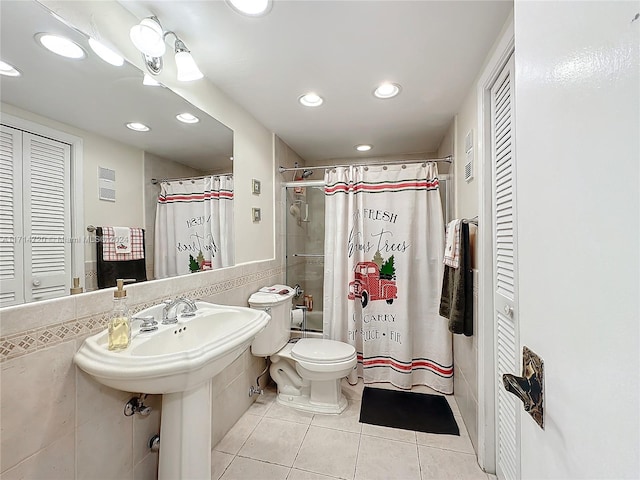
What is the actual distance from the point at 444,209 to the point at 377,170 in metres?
0.66

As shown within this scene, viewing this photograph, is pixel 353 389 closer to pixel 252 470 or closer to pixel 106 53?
pixel 252 470

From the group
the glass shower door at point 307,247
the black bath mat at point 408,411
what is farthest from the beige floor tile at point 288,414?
the glass shower door at point 307,247

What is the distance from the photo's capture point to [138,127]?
4.24ft

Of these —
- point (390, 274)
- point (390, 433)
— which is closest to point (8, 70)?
point (390, 274)

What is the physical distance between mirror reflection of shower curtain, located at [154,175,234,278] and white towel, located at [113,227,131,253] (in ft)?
0.47

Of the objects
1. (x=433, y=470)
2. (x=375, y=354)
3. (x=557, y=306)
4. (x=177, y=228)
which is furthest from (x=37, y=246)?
(x=375, y=354)

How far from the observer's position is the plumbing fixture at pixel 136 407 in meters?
1.14

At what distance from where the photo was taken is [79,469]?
983 millimetres

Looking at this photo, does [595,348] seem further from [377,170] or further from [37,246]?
[377,170]

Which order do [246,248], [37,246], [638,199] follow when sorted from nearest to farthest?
[638,199] < [37,246] < [246,248]

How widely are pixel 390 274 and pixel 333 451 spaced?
1285 millimetres

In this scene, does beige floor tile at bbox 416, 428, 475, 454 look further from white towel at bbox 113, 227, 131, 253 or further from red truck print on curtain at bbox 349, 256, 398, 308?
white towel at bbox 113, 227, 131, 253

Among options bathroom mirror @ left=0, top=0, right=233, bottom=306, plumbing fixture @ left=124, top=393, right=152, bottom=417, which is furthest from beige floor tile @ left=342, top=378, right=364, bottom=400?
bathroom mirror @ left=0, top=0, right=233, bottom=306

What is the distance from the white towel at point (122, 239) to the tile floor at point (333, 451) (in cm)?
126
